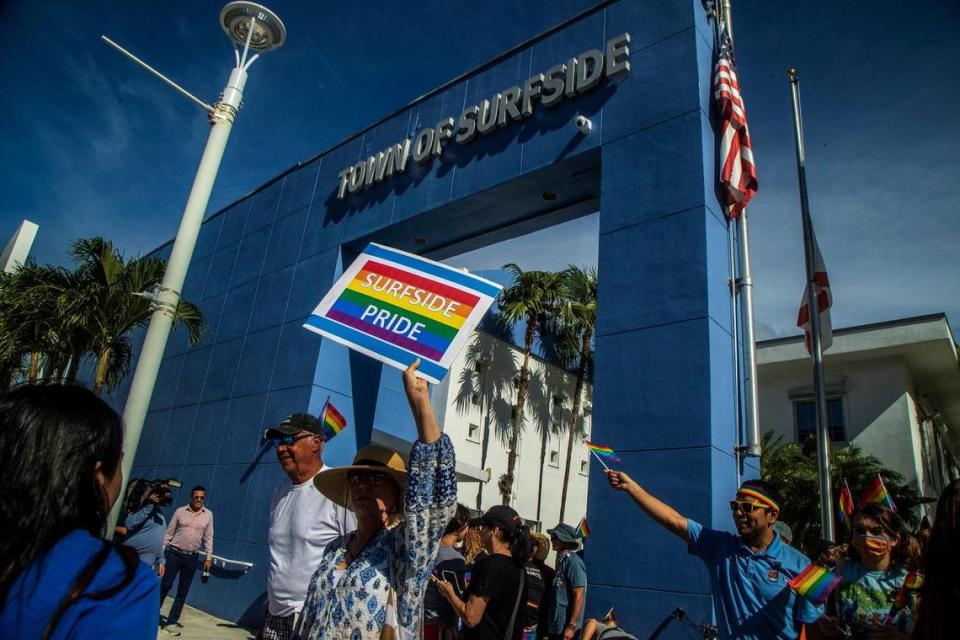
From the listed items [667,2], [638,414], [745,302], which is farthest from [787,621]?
[667,2]

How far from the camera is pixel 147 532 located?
21.3ft

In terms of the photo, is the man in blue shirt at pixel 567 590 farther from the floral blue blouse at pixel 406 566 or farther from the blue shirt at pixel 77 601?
the blue shirt at pixel 77 601

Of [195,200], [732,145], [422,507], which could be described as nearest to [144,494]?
[195,200]

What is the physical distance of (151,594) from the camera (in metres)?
1.25

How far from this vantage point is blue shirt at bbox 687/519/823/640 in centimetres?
294

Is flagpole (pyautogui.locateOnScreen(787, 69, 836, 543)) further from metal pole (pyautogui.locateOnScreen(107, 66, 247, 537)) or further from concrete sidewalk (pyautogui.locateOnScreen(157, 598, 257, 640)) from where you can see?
concrete sidewalk (pyautogui.locateOnScreen(157, 598, 257, 640))

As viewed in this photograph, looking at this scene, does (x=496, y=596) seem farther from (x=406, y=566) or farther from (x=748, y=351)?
(x=748, y=351)

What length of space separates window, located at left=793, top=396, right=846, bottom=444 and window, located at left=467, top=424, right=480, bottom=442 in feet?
39.3

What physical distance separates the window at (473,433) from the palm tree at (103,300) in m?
11.4

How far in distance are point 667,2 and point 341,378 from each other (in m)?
7.25

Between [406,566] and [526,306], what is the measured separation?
19.7 m

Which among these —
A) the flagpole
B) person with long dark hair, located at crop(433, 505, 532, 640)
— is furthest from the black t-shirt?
the flagpole

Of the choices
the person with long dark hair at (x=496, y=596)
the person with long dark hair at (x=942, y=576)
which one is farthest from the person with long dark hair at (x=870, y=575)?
the person with long dark hair at (x=942, y=576)

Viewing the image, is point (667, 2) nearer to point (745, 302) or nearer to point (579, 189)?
point (579, 189)
